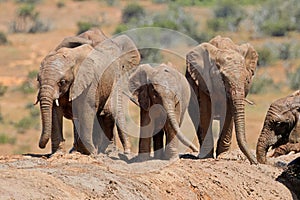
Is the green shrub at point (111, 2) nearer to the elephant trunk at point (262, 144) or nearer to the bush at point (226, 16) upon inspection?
the bush at point (226, 16)

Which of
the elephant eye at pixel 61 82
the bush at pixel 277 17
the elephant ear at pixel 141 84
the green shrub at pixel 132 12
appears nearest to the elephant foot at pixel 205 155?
the elephant ear at pixel 141 84

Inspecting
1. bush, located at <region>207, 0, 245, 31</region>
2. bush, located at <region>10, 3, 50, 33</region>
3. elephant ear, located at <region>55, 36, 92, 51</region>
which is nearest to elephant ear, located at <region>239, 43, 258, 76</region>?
elephant ear, located at <region>55, 36, 92, 51</region>

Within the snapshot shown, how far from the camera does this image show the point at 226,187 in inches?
404

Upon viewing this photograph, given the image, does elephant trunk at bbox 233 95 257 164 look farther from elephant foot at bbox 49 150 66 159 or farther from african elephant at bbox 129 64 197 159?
elephant foot at bbox 49 150 66 159

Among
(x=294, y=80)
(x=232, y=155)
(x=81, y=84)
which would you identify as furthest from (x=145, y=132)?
(x=294, y=80)

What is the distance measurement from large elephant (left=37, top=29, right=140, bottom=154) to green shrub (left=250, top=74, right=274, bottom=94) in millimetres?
17141

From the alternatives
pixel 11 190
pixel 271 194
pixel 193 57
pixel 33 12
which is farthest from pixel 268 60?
A: pixel 11 190

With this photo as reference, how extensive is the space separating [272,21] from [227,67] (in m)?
34.1

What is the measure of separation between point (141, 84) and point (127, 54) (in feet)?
2.96

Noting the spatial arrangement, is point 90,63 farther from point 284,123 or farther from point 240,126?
point 284,123

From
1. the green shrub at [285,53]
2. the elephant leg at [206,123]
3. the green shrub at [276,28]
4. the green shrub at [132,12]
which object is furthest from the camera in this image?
the green shrub at [132,12]

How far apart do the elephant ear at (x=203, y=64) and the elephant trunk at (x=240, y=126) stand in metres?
0.95

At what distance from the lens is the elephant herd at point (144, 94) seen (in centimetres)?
1148

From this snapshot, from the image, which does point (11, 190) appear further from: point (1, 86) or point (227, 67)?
point (1, 86)
